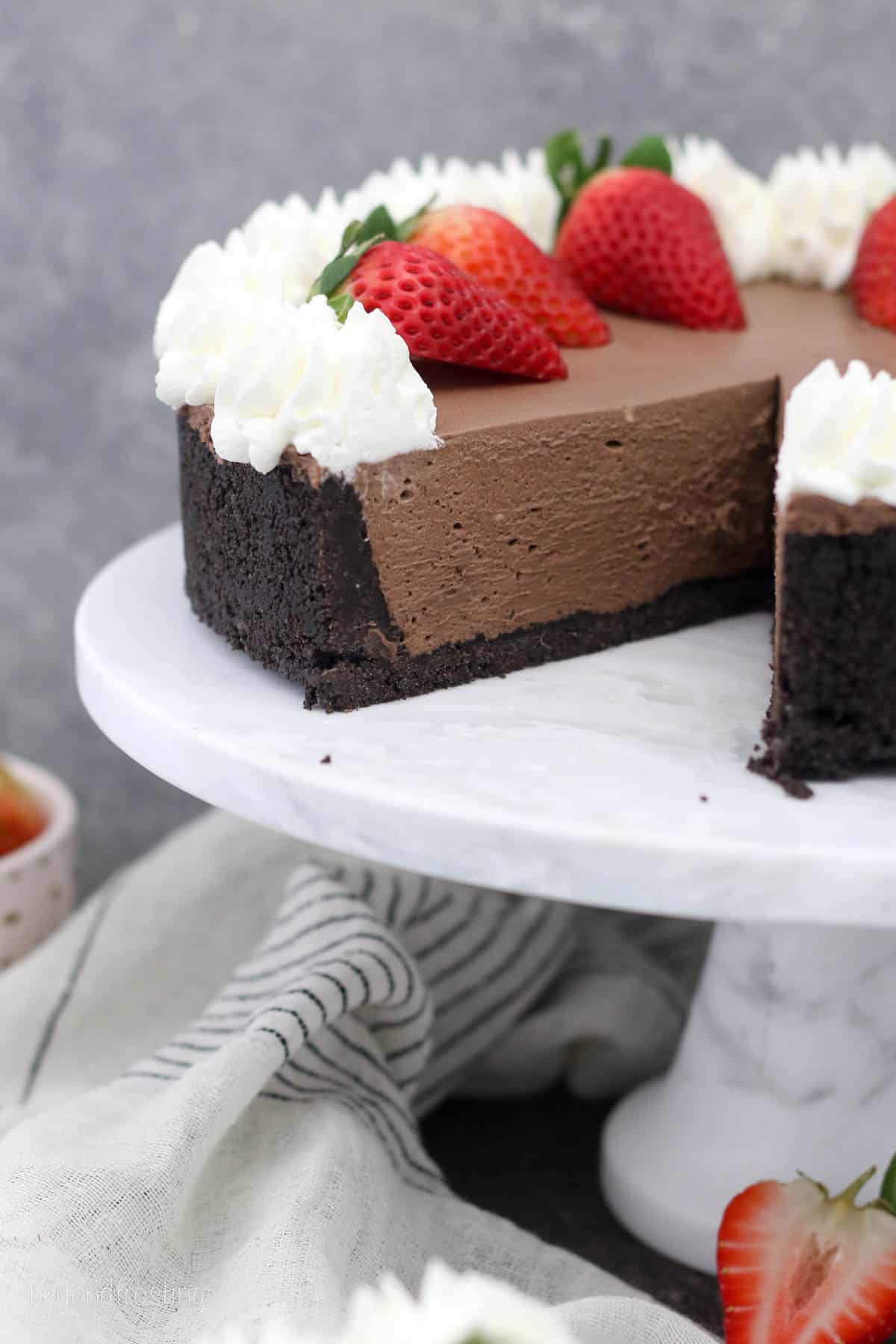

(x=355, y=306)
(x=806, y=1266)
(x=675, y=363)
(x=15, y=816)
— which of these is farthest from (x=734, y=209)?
(x=806, y=1266)

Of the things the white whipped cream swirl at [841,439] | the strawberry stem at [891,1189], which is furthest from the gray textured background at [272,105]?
the strawberry stem at [891,1189]

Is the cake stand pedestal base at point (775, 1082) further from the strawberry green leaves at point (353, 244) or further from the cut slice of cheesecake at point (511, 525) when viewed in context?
the strawberry green leaves at point (353, 244)

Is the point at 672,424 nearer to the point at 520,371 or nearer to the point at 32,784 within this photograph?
the point at 520,371

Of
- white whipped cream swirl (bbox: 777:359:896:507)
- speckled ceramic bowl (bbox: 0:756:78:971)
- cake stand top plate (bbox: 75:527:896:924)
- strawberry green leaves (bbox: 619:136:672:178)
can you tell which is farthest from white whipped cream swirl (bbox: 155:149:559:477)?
speckled ceramic bowl (bbox: 0:756:78:971)

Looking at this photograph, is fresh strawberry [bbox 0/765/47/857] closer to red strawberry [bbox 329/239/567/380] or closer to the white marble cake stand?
the white marble cake stand

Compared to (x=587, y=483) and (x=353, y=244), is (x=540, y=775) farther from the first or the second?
(x=353, y=244)
